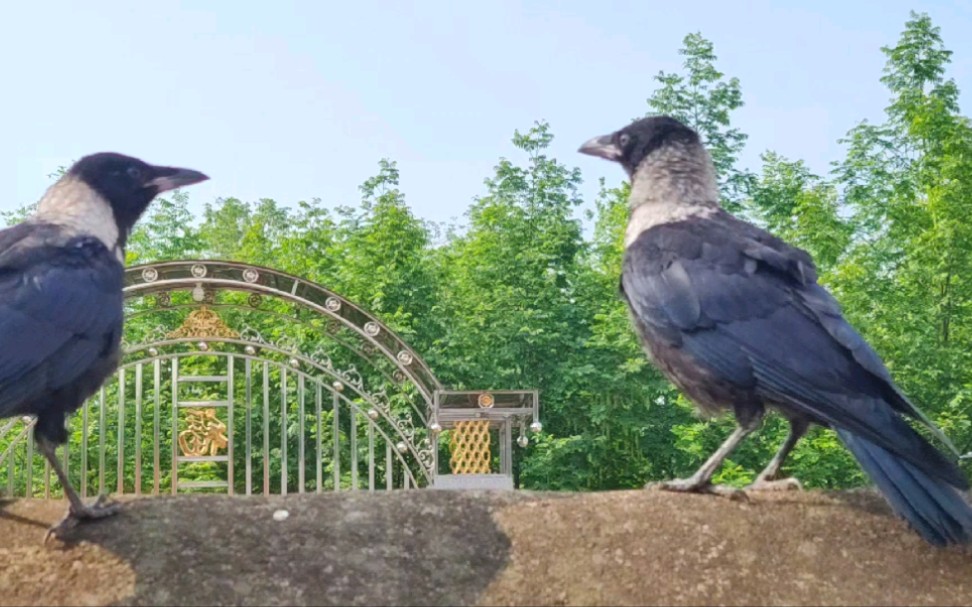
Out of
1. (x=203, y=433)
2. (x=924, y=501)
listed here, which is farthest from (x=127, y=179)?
(x=203, y=433)

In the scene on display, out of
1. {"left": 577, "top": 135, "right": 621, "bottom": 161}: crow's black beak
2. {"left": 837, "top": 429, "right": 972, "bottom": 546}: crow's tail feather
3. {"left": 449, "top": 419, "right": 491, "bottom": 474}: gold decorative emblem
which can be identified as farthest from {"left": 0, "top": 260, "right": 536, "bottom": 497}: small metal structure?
{"left": 837, "top": 429, "right": 972, "bottom": 546}: crow's tail feather

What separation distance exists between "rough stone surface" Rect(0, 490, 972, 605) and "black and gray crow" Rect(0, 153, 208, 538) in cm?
26

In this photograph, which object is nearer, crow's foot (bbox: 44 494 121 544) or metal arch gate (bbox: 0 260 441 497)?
crow's foot (bbox: 44 494 121 544)

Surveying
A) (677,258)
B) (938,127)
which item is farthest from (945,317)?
(677,258)

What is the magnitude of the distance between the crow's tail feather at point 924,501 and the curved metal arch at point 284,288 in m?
7.00

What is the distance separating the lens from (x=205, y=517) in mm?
3758

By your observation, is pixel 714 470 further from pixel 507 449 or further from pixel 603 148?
pixel 507 449

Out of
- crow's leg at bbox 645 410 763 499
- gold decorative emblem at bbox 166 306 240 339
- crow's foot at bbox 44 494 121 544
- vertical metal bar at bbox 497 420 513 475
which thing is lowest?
vertical metal bar at bbox 497 420 513 475

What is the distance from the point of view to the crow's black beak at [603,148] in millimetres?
4789

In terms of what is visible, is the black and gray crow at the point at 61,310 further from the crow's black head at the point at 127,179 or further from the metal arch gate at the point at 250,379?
the metal arch gate at the point at 250,379

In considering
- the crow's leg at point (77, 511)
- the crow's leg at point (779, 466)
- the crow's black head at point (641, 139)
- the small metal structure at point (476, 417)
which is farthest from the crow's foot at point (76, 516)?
the small metal structure at point (476, 417)

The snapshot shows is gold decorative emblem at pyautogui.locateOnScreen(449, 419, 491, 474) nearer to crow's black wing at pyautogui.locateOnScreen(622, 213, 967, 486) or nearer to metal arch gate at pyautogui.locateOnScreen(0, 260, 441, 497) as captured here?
metal arch gate at pyautogui.locateOnScreen(0, 260, 441, 497)

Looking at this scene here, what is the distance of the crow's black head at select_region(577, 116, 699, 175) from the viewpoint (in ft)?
15.2

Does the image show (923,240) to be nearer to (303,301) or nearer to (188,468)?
(303,301)
